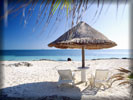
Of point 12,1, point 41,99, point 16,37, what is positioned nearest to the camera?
point 12,1

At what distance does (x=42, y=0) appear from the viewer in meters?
0.60

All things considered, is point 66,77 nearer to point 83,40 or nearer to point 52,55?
point 83,40

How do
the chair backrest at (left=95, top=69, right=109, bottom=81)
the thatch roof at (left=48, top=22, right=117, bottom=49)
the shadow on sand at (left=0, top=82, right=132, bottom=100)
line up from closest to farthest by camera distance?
the shadow on sand at (left=0, top=82, right=132, bottom=100)
the thatch roof at (left=48, top=22, right=117, bottom=49)
the chair backrest at (left=95, top=69, right=109, bottom=81)

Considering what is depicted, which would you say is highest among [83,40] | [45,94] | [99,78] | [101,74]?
[83,40]

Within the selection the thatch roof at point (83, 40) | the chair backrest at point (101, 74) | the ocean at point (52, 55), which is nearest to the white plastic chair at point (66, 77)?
the chair backrest at point (101, 74)

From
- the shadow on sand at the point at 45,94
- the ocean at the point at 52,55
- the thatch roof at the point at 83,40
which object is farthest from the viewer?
the ocean at the point at 52,55

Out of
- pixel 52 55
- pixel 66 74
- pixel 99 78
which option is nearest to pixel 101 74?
pixel 99 78

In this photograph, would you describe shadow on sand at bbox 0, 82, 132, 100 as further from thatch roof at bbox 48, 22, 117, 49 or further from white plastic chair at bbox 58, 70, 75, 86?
thatch roof at bbox 48, 22, 117, 49

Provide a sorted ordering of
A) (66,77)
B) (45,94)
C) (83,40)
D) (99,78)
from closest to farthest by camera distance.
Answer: (45,94) → (83,40) → (99,78) → (66,77)

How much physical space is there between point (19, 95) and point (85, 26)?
3818 mm

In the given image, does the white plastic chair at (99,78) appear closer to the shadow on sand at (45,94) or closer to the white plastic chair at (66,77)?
the shadow on sand at (45,94)

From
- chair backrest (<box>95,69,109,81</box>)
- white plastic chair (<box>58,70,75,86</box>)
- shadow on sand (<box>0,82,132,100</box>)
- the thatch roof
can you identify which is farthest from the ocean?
shadow on sand (<box>0,82,132,100</box>)

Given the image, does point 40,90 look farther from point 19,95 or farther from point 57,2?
point 57,2

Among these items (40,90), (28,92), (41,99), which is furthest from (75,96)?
(28,92)
